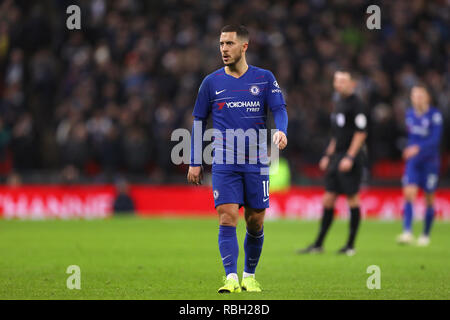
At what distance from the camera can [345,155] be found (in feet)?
40.2

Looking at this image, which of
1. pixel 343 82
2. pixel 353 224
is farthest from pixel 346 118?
pixel 353 224

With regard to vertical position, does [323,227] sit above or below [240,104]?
below

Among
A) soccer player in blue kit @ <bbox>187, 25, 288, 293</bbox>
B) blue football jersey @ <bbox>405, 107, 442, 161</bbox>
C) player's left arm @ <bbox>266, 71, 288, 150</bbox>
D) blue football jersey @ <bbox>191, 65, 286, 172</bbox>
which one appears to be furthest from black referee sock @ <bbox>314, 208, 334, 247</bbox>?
player's left arm @ <bbox>266, 71, 288, 150</bbox>

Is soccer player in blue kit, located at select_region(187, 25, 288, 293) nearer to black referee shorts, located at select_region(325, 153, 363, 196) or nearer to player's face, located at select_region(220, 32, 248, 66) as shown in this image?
player's face, located at select_region(220, 32, 248, 66)

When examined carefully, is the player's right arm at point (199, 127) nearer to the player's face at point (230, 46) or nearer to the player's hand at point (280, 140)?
the player's face at point (230, 46)

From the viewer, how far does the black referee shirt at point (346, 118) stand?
1213 centimetres

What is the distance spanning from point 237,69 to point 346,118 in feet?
15.4

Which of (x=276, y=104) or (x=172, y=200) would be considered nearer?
(x=276, y=104)

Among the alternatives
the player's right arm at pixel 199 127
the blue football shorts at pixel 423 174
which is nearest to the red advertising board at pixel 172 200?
the blue football shorts at pixel 423 174

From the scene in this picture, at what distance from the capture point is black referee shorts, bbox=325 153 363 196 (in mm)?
12156

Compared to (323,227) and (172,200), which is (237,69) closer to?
(323,227)

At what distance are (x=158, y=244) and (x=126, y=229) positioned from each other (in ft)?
10.7

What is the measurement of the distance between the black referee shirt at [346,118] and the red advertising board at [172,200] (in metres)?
8.27

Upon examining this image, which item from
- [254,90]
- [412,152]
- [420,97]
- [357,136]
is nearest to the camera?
[254,90]
